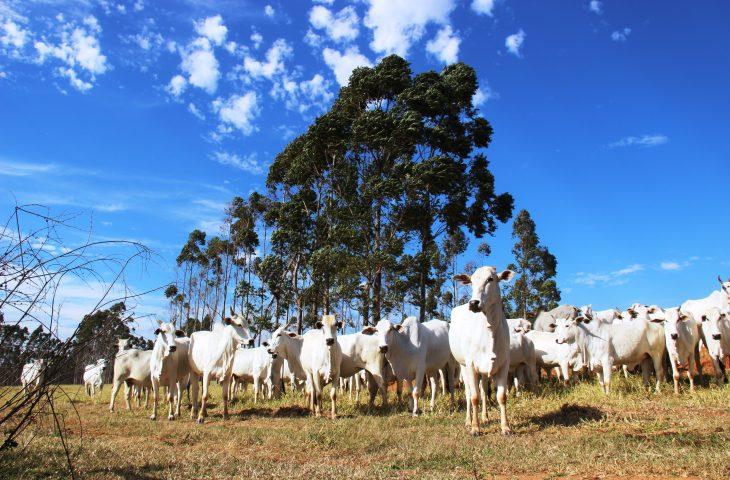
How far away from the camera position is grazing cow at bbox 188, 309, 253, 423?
13961mm

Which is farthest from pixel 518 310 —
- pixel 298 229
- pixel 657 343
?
pixel 657 343

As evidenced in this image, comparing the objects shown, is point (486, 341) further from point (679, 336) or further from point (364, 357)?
point (679, 336)

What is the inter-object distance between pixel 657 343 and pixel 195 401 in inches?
488

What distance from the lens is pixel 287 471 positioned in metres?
6.86

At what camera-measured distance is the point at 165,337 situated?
51.1ft

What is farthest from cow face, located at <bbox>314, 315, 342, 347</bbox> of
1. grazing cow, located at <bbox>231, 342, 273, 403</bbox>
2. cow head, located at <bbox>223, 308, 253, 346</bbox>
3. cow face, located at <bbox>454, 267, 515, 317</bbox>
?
grazing cow, located at <bbox>231, 342, 273, 403</bbox>

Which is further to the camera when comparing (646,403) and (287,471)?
(646,403)

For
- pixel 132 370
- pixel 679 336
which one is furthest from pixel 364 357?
pixel 679 336

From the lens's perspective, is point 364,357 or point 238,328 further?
point 364,357

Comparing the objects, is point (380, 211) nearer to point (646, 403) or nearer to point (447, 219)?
point (447, 219)

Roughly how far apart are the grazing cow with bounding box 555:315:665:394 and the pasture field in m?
1.04

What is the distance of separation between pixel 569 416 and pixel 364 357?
6.57 metres

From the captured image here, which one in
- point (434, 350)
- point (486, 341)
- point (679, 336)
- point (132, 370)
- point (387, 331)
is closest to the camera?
point (486, 341)

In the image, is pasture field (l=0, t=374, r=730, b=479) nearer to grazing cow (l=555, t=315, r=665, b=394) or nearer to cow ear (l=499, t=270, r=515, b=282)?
grazing cow (l=555, t=315, r=665, b=394)
